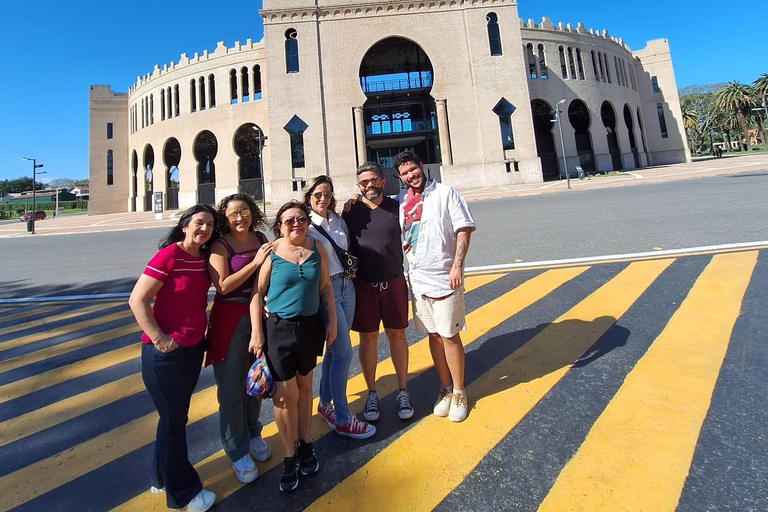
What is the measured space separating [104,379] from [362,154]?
2946 centimetres

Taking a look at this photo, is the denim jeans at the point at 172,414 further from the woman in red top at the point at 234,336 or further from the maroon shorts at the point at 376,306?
the maroon shorts at the point at 376,306

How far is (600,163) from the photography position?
39719mm

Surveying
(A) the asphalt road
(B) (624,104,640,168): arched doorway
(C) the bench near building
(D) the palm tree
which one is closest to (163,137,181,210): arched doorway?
(C) the bench near building

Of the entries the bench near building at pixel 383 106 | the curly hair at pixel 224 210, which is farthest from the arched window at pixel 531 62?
the curly hair at pixel 224 210

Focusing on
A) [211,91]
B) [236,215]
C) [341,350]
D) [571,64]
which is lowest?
[341,350]

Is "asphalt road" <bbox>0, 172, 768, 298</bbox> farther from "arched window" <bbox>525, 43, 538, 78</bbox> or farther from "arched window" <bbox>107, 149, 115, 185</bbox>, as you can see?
"arched window" <bbox>107, 149, 115, 185</bbox>

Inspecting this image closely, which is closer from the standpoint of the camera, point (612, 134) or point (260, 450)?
point (260, 450)

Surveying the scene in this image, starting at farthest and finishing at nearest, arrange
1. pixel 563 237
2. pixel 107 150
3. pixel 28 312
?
pixel 107 150, pixel 563 237, pixel 28 312

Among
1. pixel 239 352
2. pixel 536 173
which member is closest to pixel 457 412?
pixel 239 352

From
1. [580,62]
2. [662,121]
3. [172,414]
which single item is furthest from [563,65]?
[172,414]

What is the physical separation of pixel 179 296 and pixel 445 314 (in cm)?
179

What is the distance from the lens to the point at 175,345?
201cm

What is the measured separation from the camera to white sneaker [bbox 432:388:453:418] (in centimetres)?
270

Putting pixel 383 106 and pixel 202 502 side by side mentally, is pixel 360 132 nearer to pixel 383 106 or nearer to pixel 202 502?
pixel 383 106
